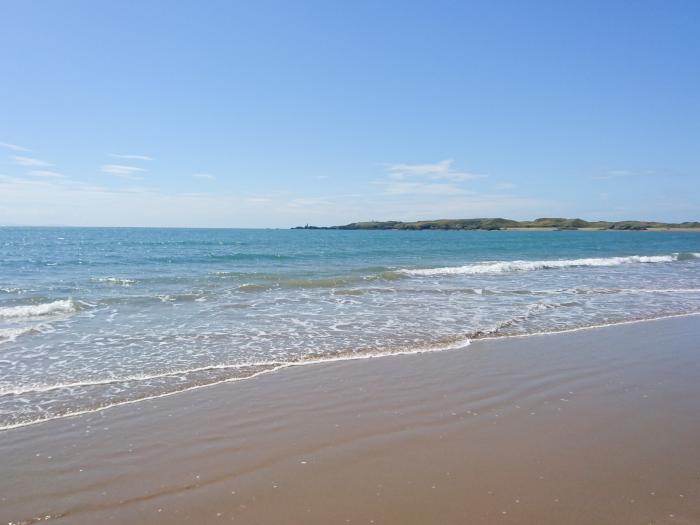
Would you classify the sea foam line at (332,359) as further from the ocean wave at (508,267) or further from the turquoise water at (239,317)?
the ocean wave at (508,267)

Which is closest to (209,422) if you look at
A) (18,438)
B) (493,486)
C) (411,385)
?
(18,438)

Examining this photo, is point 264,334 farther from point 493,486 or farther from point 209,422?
point 493,486

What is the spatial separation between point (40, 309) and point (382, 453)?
50.9 ft

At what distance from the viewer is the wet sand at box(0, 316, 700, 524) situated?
4.67 m

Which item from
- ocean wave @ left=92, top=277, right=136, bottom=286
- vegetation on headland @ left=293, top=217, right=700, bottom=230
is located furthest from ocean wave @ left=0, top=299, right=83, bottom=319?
vegetation on headland @ left=293, top=217, right=700, bottom=230

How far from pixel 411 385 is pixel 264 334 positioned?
555 centimetres

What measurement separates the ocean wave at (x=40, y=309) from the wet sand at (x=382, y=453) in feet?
36.5

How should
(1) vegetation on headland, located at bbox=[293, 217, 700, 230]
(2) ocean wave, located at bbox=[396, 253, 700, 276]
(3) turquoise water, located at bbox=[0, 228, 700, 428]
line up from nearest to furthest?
1. (3) turquoise water, located at bbox=[0, 228, 700, 428]
2. (2) ocean wave, located at bbox=[396, 253, 700, 276]
3. (1) vegetation on headland, located at bbox=[293, 217, 700, 230]

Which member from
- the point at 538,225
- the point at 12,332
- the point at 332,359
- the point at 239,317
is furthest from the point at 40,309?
the point at 538,225

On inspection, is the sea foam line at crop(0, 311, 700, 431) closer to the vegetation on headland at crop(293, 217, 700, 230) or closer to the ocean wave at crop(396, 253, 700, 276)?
the ocean wave at crop(396, 253, 700, 276)

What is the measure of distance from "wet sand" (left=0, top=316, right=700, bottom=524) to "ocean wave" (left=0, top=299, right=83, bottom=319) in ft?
36.5

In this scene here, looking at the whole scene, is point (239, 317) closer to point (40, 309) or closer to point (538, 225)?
point (40, 309)

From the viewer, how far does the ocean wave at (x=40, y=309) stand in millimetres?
16250

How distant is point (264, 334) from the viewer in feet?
42.3
